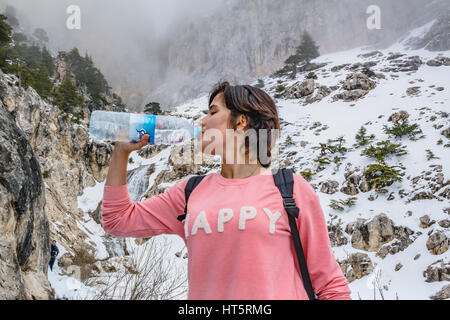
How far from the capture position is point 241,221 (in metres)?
1.04

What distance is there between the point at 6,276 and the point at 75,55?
46623 millimetres

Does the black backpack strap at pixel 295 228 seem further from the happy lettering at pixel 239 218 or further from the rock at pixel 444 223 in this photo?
the rock at pixel 444 223

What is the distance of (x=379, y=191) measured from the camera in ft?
43.6

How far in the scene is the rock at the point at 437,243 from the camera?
952cm

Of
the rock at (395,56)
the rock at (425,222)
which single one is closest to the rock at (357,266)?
the rock at (425,222)

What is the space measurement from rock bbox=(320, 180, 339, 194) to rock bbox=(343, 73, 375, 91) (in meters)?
16.3

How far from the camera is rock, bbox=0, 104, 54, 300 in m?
4.36

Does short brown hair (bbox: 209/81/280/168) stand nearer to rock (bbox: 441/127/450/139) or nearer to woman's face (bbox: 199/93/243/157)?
woman's face (bbox: 199/93/243/157)

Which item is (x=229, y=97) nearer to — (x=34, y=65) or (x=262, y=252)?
(x=262, y=252)

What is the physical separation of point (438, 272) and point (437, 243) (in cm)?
139

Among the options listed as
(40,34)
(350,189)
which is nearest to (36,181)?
(350,189)

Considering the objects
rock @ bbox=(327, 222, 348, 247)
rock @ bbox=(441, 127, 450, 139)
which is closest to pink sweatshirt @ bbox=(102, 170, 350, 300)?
rock @ bbox=(327, 222, 348, 247)

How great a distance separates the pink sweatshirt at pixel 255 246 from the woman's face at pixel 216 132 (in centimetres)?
19
